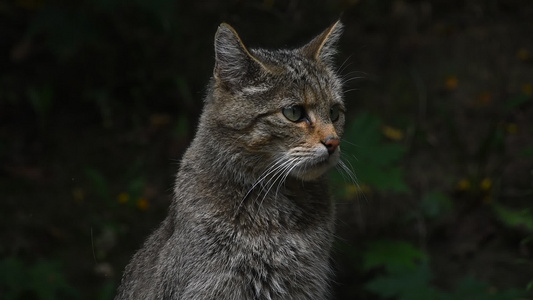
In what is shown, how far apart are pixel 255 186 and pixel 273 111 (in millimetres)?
439

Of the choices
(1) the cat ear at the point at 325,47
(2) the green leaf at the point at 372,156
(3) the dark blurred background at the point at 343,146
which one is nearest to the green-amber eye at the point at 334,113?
(1) the cat ear at the point at 325,47

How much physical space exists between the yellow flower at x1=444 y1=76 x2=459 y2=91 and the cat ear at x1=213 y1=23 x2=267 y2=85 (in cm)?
435

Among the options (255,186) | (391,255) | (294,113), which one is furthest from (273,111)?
(391,255)

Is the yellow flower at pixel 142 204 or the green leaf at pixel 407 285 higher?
the green leaf at pixel 407 285

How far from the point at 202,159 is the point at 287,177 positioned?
1.64 ft

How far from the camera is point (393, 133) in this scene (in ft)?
27.1

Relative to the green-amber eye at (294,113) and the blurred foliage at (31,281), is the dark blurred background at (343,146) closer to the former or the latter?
the blurred foliage at (31,281)

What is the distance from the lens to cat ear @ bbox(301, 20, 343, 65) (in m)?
5.07

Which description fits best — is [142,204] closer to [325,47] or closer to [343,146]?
[343,146]

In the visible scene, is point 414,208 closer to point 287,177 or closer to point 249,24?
point 249,24

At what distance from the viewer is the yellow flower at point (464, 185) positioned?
307 inches

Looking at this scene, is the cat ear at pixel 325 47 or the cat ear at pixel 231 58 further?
the cat ear at pixel 325 47

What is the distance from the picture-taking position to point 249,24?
876 centimetres

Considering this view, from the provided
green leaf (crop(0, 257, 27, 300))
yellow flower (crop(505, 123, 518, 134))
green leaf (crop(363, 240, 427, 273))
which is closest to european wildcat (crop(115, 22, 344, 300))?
green leaf (crop(363, 240, 427, 273))
